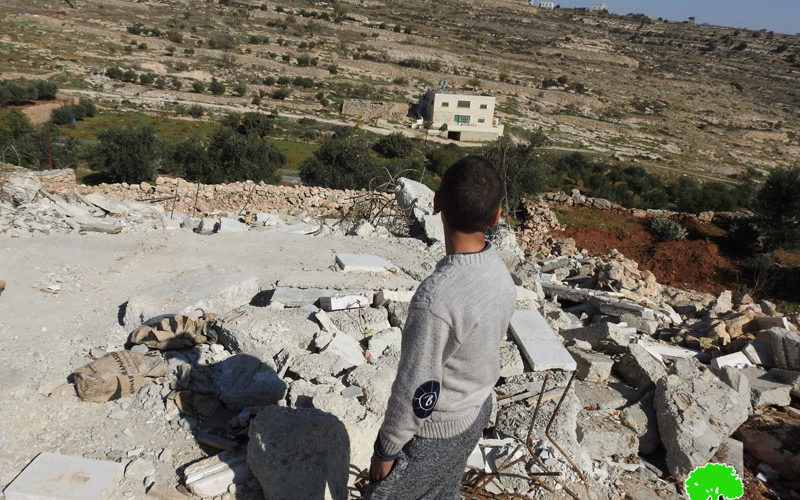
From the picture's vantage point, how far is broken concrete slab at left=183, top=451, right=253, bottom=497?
123 inches

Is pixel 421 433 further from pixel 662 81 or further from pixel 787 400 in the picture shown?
pixel 662 81

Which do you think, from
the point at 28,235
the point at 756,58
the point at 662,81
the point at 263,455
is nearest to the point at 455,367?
the point at 263,455

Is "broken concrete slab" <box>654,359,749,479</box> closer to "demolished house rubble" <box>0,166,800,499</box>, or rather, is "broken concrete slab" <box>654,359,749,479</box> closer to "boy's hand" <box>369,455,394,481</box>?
"demolished house rubble" <box>0,166,800,499</box>

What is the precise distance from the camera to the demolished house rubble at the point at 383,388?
3.22m

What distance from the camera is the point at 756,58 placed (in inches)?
3659

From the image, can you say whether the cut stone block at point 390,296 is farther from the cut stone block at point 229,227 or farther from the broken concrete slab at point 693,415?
the cut stone block at point 229,227

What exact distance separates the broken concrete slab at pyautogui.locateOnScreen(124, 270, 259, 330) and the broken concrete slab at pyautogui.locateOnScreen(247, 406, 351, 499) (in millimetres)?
2161

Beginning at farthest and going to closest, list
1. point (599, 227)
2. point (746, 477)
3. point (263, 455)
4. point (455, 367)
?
point (599, 227) → point (746, 477) → point (263, 455) → point (455, 367)

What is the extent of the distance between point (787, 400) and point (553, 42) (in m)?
97.8

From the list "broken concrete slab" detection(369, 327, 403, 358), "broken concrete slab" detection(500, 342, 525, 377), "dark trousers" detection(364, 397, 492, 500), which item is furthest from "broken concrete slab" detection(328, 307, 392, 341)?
"dark trousers" detection(364, 397, 492, 500)

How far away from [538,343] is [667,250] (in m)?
12.8

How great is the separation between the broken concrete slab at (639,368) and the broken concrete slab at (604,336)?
238 millimetres

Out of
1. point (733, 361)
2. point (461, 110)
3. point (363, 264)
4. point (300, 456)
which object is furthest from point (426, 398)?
point (461, 110)

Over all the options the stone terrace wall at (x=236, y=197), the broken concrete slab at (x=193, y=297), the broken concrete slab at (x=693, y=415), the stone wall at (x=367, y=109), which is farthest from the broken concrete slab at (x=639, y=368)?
the stone wall at (x=367, y=109)
